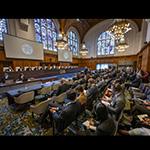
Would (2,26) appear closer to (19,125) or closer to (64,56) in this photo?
(19,125)

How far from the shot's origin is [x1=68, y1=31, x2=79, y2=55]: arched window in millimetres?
16900

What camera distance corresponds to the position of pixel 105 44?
58.6 ft

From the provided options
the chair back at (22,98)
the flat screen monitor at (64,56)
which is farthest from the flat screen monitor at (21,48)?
the chair back at (22,98)

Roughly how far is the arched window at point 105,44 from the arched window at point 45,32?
28.0ft

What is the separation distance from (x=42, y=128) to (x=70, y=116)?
1.12 metres

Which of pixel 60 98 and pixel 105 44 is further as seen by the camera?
pixel 105 44

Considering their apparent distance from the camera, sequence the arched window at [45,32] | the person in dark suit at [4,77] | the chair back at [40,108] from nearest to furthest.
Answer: the chair back at [40,108]
the person in dark suit at [4,77]
the arched window at [45,32]

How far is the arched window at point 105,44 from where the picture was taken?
17391 millimetres

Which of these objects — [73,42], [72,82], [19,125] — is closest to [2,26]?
[72,82]

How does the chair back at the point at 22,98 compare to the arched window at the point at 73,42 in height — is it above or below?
below

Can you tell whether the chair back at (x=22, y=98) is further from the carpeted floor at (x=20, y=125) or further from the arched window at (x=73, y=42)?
the arched window at (x=73, y=42)

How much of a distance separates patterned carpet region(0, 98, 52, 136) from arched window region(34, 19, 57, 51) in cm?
909

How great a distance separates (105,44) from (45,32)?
34.3 feet
